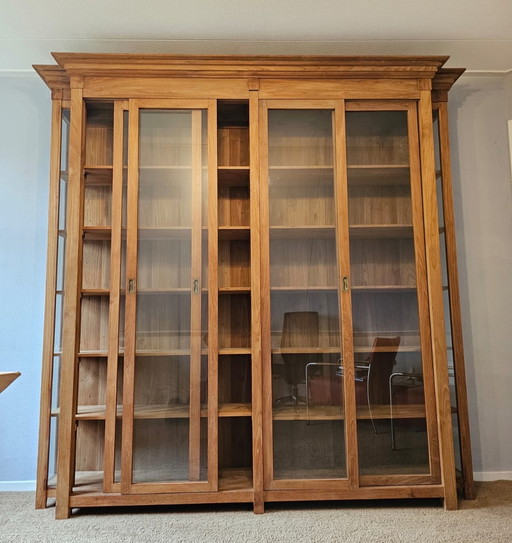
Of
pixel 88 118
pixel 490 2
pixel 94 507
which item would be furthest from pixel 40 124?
pixel 490 2

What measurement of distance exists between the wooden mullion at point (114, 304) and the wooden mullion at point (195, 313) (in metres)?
0.37

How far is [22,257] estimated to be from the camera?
2.88 m

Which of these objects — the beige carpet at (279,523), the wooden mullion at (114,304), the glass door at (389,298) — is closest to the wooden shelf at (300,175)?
the glass door at (389,298)

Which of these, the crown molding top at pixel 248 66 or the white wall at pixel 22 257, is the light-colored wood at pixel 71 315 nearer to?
the crown molding top at pixel 248 66

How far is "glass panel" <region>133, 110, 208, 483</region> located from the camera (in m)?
2.38

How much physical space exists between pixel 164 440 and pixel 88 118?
1.73m

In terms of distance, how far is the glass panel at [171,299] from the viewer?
2.38 meters

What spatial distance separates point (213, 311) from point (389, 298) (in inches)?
35.9

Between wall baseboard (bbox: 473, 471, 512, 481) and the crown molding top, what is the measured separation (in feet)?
7.53

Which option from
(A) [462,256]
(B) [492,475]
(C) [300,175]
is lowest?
(B) [492,475]

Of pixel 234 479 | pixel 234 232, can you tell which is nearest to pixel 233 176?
pixel 234 232

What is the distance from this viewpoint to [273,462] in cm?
238

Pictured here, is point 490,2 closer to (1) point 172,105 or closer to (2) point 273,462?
(1) point 172,105

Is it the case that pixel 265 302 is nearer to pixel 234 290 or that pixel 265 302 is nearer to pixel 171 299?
pixel 234 290
